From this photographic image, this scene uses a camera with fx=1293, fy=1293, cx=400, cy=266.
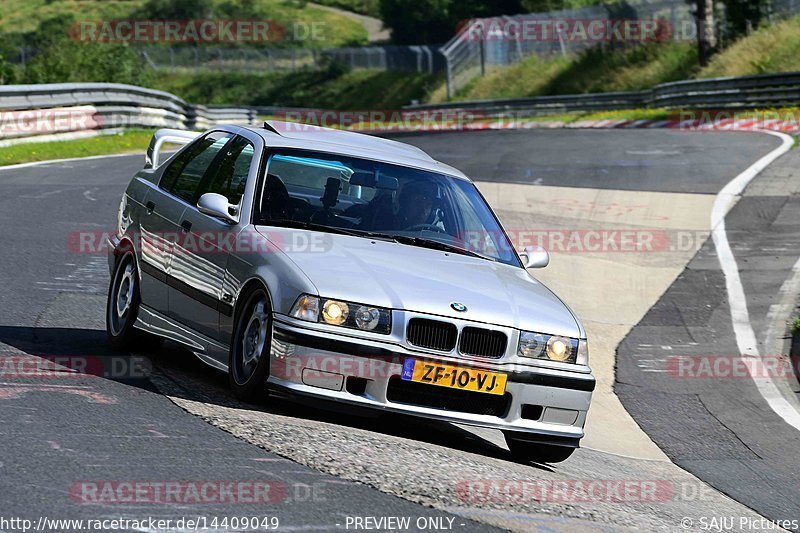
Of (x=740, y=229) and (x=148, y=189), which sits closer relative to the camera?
(x=148, y=189)

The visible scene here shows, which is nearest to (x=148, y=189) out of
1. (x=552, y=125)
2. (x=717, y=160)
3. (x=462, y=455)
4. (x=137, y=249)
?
(x=137, y=249)

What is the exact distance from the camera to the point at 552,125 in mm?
33938

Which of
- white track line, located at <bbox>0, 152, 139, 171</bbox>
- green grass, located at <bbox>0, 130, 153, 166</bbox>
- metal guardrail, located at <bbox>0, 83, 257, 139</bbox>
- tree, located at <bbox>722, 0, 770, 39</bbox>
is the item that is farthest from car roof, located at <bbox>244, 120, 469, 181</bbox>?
tree, located at <bbox>722, 0, 770, 39</bbox>

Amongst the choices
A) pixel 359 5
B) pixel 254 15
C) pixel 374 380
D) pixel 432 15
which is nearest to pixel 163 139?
pixel 374 380

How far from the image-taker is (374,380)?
6312 millimetres

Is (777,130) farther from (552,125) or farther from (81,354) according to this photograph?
(81,354)

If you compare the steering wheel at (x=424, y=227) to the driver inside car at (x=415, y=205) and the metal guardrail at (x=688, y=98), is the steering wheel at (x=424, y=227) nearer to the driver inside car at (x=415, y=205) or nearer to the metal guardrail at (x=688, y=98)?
the driver inside car at (x=415, y=205)

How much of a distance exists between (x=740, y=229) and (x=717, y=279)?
226cm

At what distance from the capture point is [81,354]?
7852 mm

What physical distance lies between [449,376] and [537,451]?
0.91 meters

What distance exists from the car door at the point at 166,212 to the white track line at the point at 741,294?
442cm

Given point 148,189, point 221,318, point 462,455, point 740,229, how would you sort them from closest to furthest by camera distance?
1. point 462,455
2. point 221,318
3. point 148,189
4. point 740,229

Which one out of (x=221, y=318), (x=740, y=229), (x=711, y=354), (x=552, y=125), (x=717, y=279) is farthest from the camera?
(x=552, y=125)

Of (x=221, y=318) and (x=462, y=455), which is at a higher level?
(x=221, y=318)
